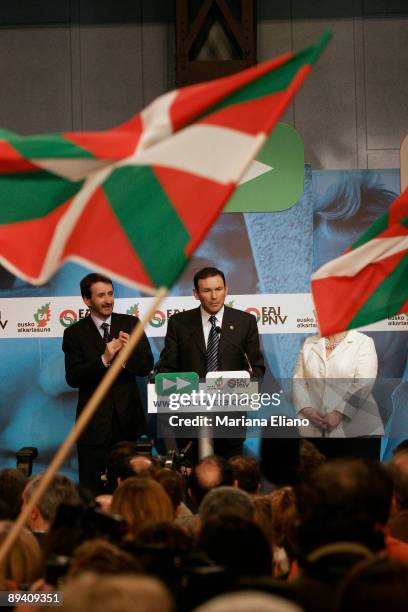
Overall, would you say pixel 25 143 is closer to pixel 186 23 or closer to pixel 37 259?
pixel 37 259

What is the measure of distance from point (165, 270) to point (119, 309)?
6045 millimetres

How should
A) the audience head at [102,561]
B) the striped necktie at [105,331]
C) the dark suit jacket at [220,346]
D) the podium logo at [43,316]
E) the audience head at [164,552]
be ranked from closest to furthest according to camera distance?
the audience head at [102,561] < the audience head at [164,552] < the dark suit jacket at [220,346] < the striped necktie at [105,331] < the podium logo at [43,316]

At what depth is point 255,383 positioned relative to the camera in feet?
23.0

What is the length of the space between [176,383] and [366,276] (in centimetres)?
222

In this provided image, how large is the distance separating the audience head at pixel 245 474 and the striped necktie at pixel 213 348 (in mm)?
2395

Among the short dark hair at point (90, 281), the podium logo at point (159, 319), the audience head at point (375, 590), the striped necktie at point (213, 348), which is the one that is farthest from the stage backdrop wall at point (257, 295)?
the audience head at point (375, 590)

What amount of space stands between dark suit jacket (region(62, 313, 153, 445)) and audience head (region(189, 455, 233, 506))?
283 cm

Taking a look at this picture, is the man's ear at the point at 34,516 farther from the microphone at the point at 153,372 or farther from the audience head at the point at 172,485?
the microphone at the point at 153,372

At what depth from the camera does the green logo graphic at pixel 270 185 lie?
9.50 m

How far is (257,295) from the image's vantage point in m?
9.58

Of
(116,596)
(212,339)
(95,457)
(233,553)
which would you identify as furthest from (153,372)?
(116,596)

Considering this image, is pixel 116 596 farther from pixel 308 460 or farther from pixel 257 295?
pixel 257 295

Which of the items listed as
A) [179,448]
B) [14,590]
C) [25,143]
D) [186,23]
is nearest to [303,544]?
[14,590]

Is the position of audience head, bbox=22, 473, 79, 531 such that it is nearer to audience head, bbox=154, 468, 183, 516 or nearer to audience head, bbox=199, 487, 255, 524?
audience head, bbox=154, 468, 183, 516
